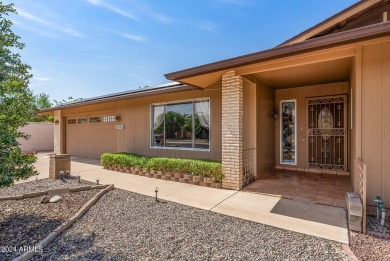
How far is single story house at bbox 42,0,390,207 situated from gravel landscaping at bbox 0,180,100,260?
3.53 metres

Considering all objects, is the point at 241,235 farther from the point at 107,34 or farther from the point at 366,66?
the point at 107,34

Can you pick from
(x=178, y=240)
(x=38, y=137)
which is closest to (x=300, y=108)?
(x=178, y=240)

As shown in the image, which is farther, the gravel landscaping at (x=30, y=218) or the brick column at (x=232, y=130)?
the brick column at (x=232, y=130)

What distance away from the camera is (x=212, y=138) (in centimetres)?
694

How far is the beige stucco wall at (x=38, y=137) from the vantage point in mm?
16327

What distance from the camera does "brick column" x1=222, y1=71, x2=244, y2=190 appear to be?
5152 mm

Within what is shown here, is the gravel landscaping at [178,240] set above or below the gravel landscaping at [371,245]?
below

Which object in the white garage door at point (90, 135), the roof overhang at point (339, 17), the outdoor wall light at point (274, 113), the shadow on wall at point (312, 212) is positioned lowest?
the shadow on wall at point (312, 212)

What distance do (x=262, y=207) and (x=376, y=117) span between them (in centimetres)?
255

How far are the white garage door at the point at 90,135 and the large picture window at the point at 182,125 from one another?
348cm

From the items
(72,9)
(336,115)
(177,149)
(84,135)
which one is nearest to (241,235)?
(177,149)

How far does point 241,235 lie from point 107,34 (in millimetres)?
10164

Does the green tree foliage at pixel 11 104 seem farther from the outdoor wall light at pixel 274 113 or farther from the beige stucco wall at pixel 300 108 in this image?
the beige stucco wall at pixel 300 108

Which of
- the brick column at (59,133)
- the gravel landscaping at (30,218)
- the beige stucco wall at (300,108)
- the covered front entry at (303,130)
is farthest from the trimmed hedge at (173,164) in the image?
the brick column at (59,133)
